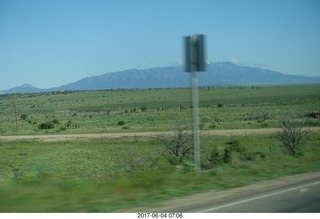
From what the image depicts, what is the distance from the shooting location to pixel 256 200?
8.98 meters

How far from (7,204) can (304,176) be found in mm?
7793

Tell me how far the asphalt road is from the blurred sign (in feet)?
11.1

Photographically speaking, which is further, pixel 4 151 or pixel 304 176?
pixel 4 151

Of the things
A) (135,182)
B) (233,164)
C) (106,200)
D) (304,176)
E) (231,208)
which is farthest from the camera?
(233,164)

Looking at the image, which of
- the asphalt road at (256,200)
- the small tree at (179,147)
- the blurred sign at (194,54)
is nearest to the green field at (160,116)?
the small tree at (179,147)

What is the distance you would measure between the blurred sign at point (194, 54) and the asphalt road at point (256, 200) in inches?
133

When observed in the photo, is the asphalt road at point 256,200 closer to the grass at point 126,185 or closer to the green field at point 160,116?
the grass at point 126,185

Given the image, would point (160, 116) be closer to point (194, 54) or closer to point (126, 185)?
point (194, 54)

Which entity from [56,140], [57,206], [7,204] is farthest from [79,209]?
[56,140]

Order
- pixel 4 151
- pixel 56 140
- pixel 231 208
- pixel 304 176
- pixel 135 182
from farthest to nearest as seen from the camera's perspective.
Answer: pixel 56 140 < pixel 4 151 < pixel 304 176 < pixel 135 182 < pixel 231 208

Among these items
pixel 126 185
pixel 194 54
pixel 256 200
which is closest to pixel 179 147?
pixel 194 54

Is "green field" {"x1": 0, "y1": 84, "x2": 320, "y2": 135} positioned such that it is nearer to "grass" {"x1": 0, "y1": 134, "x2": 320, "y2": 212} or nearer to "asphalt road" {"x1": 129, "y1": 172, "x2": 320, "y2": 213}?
"grass" {"x1": 0, "y1": 134, "x2": 320, "y2": 212}

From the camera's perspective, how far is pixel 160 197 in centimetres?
958

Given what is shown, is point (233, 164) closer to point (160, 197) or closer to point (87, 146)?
point (160, 197)
